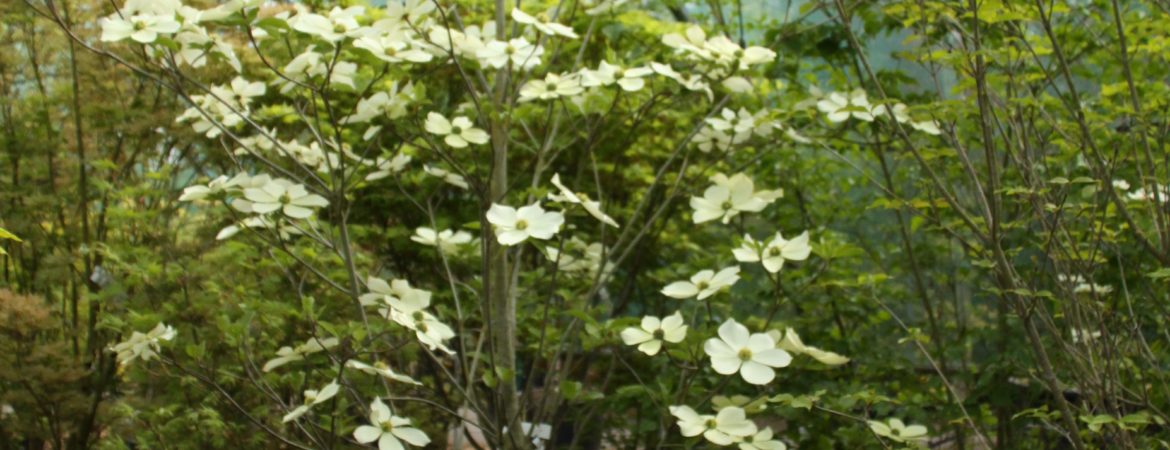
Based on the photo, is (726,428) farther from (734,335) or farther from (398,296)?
(398,296)

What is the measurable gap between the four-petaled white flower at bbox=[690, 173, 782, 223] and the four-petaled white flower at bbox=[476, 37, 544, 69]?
1.36 ft

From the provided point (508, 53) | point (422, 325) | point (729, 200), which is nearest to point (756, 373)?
point (729, 200)

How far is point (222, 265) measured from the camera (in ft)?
10.3

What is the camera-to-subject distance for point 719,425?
2.15 metres

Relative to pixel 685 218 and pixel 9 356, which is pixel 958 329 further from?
pixel 9 356

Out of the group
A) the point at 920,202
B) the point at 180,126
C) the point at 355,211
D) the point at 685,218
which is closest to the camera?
the point at 920,202

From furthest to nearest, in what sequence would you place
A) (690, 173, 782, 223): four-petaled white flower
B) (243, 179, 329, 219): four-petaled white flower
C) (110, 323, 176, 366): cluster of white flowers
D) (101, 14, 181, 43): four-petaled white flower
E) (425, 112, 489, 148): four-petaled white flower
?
(425, 112, 489, 148): four-petaled white flower
(690, 173, 782, 223): four-petaled white flower
(110, 323, 176, 366): cluster of white flowers
(243, 179, 329, 219): four-petaled white flower
(101, 14, 181, 43): four-petaled white flower

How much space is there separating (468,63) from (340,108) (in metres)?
1.44

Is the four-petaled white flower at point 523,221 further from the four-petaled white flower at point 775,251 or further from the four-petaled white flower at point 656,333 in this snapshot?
the four-petaled white flower at point 775,251

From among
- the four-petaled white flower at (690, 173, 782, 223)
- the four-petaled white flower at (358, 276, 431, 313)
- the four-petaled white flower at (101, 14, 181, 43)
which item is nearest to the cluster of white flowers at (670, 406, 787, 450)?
the four-petaled white flower at (690, 173, 782, 223)

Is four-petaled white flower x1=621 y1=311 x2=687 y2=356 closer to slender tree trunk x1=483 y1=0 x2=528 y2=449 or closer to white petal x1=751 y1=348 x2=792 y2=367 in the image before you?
white petal x1=751 y1=348 x2=792 y2=367

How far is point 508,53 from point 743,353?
74 cm

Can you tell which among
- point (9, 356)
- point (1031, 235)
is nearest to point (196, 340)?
point (9, 356)

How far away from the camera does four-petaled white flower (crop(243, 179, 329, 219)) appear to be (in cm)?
208
